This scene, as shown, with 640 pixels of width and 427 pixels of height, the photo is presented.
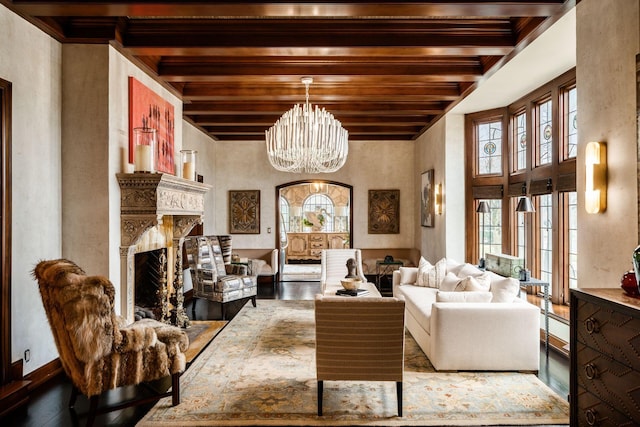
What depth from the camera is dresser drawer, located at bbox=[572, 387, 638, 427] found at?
6.53ft

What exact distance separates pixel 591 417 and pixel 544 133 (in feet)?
13.4

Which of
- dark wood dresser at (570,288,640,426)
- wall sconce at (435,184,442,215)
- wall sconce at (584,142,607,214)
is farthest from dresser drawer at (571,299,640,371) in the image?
wall sconce at (435,184,442,215)

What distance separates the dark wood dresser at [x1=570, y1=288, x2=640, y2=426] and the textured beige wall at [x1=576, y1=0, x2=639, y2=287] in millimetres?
765

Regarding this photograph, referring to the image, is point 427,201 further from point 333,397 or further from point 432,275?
point 333,397

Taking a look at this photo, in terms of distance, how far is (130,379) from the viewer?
9.70 feet

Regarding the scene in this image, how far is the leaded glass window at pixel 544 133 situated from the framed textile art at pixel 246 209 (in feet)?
18.7

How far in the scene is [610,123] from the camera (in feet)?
9.70

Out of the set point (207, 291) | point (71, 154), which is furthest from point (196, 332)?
point (71, 154)

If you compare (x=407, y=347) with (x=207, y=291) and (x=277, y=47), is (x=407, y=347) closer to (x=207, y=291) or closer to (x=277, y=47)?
(x=207, y=291)

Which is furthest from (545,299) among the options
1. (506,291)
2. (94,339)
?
(94,339)

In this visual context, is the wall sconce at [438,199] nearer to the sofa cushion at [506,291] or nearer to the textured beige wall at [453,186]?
the textured beige wall at [453,186]

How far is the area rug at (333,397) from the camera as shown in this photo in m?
2.96

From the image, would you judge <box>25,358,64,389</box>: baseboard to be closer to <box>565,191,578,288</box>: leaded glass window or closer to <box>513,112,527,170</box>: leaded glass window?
<box>565,191,578,288</box>: leaded glass window

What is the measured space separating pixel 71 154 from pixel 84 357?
2089mm
